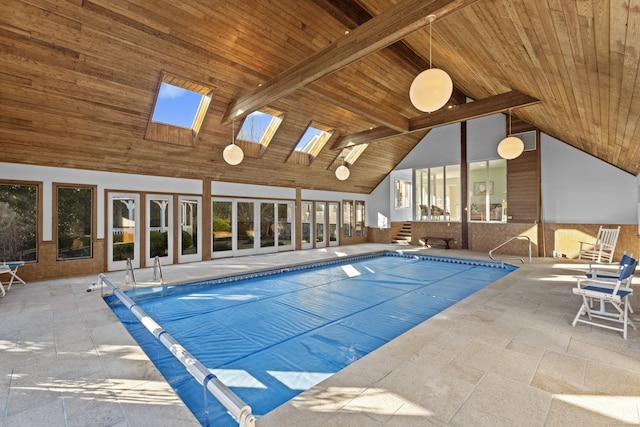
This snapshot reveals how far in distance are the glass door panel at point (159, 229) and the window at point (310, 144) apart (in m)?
3.75

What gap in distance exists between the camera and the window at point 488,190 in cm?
993

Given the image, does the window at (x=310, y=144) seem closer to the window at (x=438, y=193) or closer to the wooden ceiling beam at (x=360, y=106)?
the wooden ceiling beam at (x=360, y=106)

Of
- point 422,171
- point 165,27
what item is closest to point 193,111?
point 165,27

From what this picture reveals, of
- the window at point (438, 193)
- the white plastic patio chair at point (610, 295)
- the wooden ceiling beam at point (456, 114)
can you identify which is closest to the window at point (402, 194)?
the window at point (438, 193)

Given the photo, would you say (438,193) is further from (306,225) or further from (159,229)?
(159,229)

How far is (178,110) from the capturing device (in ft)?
22.0

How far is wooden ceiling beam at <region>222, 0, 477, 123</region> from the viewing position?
321 centimetres

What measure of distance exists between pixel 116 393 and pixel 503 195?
1094 cm

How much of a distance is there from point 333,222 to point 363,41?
9125 millimetres

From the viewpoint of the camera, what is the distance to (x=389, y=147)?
440 inches

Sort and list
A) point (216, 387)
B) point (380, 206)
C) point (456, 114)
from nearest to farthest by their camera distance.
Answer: point (216, 387)
point (456, 114)
point (380, 206)

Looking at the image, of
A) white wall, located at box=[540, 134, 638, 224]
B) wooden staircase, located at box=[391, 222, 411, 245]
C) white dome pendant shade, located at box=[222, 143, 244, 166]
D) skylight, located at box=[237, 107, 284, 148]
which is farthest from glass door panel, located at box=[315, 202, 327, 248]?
white wall, located at box=[540, 134, 638, 224]

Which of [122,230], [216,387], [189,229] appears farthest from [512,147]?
[122,230]

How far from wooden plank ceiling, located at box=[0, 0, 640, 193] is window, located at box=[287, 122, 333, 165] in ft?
3.19
